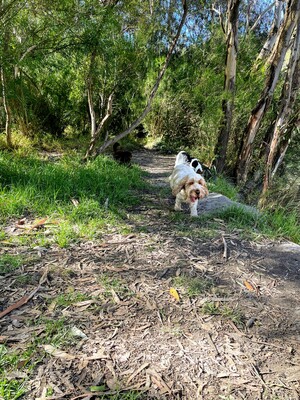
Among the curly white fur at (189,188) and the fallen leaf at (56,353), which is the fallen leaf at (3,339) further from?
the curly white fur at (189,188)

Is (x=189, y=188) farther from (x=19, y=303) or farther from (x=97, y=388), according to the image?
(x=97, y=388)

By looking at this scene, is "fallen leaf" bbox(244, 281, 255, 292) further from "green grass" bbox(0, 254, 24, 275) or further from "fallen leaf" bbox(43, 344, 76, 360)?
"green grass" bbox(0, 254, 24, 275)

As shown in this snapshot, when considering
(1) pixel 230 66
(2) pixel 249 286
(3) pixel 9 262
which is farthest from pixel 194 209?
(1) pixel 230 66

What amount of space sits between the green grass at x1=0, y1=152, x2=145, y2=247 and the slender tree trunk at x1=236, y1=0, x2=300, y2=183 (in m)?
2.65

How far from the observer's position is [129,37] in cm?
613

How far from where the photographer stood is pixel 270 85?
5.74 m

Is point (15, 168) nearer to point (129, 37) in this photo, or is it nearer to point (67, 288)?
point (67, 288)

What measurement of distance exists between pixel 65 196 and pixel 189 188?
5.13ft

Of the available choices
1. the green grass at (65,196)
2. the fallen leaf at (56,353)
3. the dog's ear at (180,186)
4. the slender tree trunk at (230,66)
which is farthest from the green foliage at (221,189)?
the fallen leaf at (56,353)

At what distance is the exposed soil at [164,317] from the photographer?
61.8 inches

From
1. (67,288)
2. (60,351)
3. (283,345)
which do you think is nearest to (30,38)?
(67,288)

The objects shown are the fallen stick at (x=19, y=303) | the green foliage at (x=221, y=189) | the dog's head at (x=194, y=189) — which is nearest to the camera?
the fallen stick at (x=19, y=303)

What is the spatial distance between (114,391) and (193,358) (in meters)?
0.48

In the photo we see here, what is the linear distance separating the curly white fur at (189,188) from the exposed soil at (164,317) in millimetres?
550
